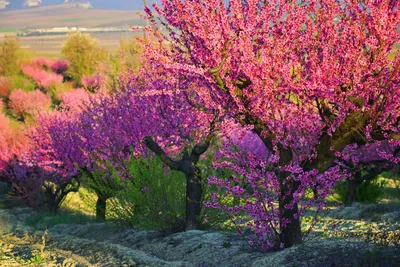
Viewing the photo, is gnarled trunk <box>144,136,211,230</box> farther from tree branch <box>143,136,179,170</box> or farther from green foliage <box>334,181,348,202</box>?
green foliage <box>334,181,348,202</box>

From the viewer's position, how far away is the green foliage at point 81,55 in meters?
47.7

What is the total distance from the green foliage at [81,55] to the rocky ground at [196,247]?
1321 inches

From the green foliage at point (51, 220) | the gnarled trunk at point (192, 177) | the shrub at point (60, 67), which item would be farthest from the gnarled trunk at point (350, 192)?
the shrub at point (60, 67)

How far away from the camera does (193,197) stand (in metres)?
10.9

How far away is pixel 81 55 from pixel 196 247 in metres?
40.6

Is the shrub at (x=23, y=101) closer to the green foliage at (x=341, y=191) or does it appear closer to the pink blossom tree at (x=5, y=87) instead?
the pink blossom tree at (x=5, y=87)

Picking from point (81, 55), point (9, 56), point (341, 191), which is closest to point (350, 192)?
point (341, 191)

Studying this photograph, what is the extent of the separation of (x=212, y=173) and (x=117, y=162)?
101 inches

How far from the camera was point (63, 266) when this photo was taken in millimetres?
8305

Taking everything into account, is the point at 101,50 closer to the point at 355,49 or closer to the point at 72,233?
the point at 72,233

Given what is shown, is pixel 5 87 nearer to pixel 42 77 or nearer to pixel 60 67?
pixel 42 77

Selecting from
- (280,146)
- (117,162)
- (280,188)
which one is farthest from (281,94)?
(117,162)

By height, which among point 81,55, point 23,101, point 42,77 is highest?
point 81,55

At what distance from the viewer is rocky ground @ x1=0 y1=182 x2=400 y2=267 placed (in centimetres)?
732
